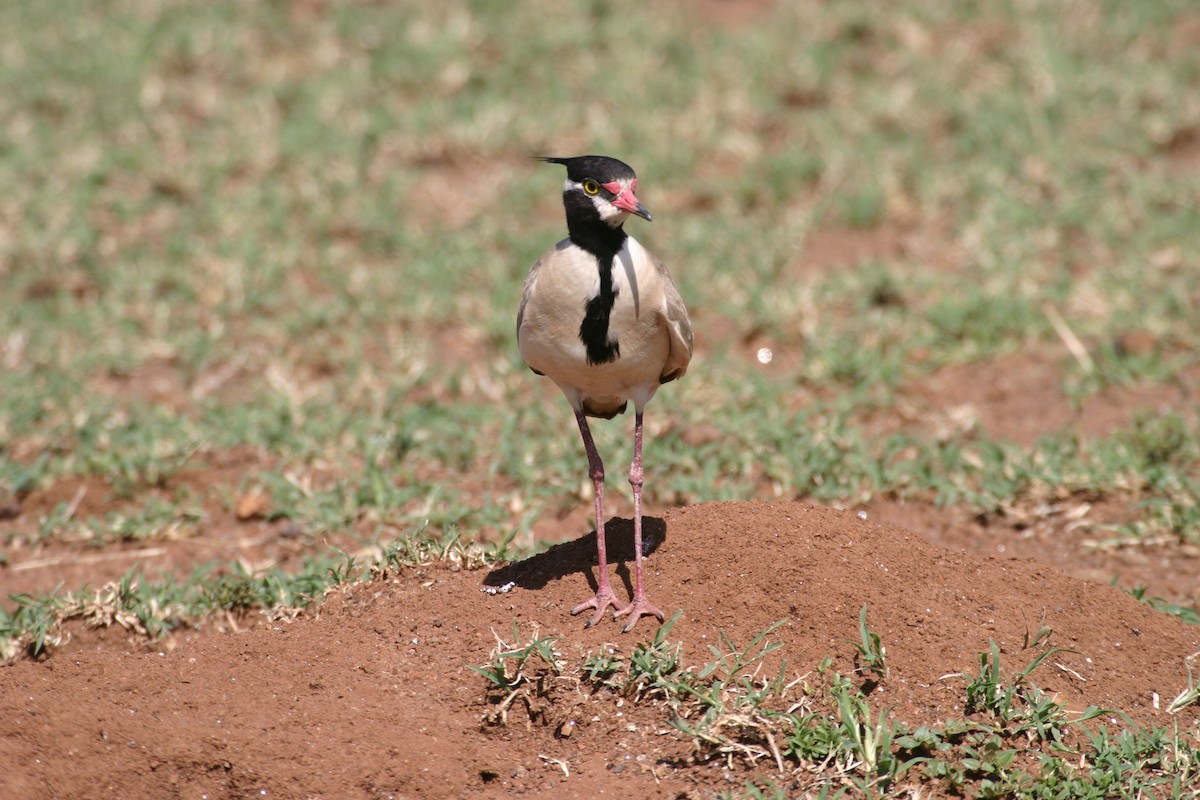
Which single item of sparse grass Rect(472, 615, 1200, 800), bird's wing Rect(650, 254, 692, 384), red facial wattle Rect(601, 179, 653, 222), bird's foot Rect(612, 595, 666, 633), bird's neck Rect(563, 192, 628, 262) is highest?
red facial wattle Rect(601, 179, 653, 222)

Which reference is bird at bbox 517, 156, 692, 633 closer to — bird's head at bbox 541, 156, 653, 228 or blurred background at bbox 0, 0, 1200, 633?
bird's head at bbox 541, 156, 653, 228

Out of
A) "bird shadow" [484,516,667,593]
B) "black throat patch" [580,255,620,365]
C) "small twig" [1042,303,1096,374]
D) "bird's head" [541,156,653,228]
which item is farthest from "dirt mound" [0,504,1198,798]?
"small twig" [1042,303,1096,374]

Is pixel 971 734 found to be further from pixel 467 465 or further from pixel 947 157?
pixel 947 157

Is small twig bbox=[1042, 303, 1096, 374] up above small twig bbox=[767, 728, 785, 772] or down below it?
above

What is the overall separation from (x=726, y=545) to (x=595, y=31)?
6.66 meters

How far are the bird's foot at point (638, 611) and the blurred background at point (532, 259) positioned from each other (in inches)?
28.2

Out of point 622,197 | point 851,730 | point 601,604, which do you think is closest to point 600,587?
point 601,604

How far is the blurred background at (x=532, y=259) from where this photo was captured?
539cm

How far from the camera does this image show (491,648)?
3.91m

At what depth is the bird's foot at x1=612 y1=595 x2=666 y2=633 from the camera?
3934mm

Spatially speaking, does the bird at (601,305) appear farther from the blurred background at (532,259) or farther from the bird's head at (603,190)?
the blurred background at (532,259)

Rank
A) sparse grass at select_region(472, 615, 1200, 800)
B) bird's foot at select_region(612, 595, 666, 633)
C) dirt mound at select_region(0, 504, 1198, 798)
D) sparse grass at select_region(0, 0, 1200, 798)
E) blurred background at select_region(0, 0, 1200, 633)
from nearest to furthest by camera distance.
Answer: sparse grass at select_region(472, 615, 1200, 800) → dirt mound at select_region(0, 504, 1198, 798) → bird's foot at select_region(612, 595, 666, 633) → sparse grass at select_region(0, 0, 1200, 798) → blurred background at select_region(0, 0, 1200, 633)

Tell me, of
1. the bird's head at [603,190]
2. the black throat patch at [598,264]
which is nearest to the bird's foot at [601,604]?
the black throat patch at [598,264]

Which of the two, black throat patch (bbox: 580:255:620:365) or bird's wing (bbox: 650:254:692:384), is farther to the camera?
bird's wing (bbox: 650:254:692:384)
